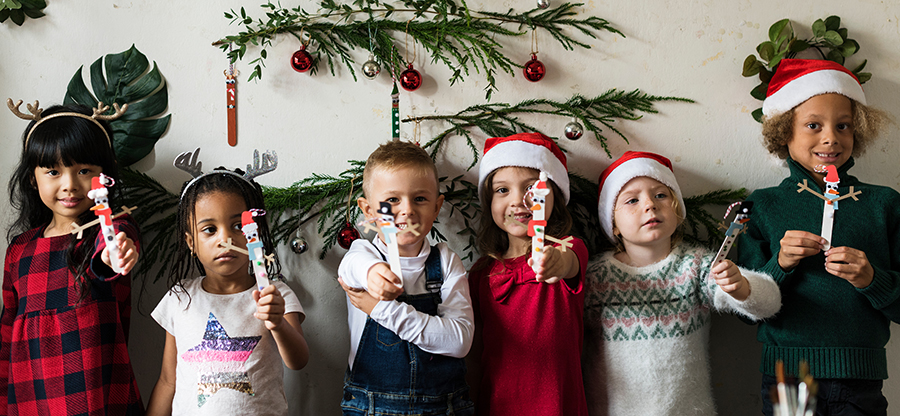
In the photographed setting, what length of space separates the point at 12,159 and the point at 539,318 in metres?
1.79

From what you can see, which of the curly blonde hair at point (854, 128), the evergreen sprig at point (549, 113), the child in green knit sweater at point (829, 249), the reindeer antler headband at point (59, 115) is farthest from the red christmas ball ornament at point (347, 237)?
the curly blonde hair at point (854, 128)

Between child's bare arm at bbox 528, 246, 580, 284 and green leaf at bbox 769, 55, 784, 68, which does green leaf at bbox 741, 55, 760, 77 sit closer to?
green leaf at bbox 769, 55, 784, 68

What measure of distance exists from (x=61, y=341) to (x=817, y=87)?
7.55 feet

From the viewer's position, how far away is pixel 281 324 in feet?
4.89

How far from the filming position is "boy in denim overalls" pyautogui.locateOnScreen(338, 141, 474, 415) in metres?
1.54

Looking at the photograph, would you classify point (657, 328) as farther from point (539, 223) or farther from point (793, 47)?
point (793, 47)

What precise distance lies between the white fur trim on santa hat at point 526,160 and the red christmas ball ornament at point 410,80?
1.09 feet

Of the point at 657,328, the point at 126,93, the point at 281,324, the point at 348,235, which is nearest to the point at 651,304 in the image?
the point at 657,328

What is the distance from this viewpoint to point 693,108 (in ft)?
6.64

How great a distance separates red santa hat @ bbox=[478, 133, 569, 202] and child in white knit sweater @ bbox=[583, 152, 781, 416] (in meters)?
0.17

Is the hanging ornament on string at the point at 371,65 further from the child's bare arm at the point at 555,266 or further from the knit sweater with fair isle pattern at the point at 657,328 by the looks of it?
the knit sweater with fair isle pattern at the point at 657,328

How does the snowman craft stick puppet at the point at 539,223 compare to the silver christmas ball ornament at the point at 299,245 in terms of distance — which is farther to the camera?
the silver christmas ball ornament at the point at 299,245

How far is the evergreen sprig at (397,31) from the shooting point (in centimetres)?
191

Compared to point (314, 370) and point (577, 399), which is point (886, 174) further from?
point (314, 370)
